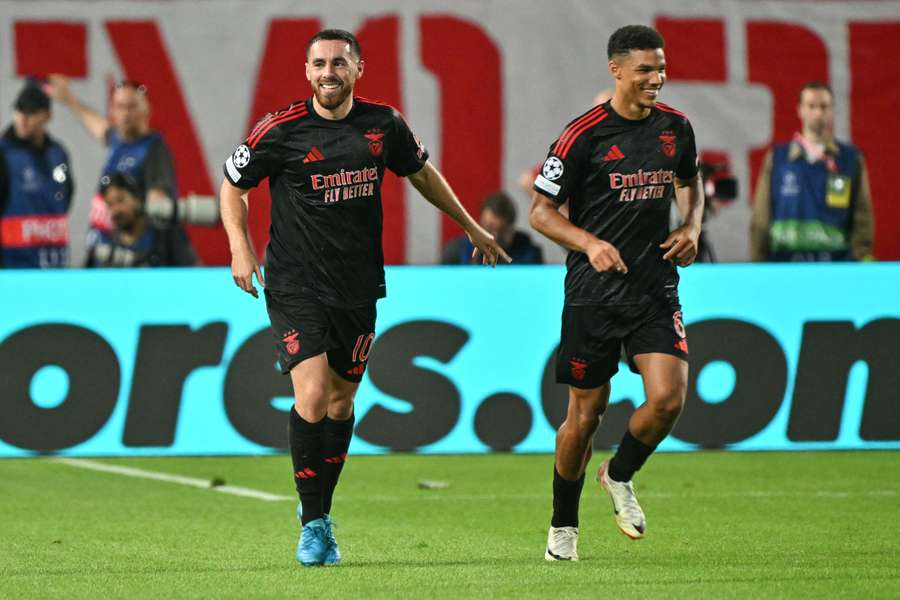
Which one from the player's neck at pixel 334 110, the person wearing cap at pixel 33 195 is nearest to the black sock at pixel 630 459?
the player's neck at pixel 334 110

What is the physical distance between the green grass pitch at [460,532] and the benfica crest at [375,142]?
5.51 feet

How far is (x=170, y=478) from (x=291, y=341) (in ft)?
12.4

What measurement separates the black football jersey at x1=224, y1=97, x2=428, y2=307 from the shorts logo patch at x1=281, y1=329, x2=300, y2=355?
0.60ft

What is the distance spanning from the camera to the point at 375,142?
7.39m

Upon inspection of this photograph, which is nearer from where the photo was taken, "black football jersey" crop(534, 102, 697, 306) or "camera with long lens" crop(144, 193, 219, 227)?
"black football jersey" crop(534, 102, 697, 306)

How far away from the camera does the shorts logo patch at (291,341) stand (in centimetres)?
726

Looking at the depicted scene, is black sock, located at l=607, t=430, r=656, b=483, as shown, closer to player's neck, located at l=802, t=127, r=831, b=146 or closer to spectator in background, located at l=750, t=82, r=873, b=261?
spectator in background, located at l=750, t=82, r=873, b=261

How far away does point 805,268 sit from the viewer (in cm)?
1164

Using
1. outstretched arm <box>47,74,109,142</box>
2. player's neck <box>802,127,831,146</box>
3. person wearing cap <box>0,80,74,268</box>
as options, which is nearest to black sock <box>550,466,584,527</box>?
player's neck <box>802,127,831,146</box>

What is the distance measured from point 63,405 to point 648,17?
22.1ft

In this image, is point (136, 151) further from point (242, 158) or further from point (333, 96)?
point (333, 96)

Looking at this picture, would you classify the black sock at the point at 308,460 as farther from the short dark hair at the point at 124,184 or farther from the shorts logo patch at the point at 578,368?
the short dark hair at the point at 124,184

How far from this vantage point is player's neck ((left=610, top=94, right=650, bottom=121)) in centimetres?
721

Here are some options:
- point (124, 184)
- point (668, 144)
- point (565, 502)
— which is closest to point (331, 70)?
point (668, 144)
